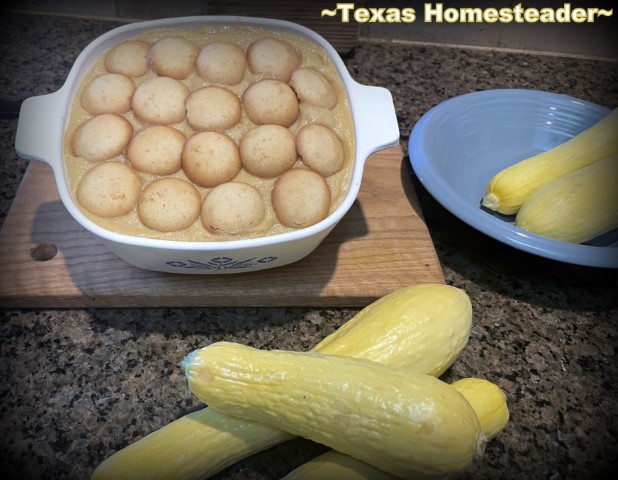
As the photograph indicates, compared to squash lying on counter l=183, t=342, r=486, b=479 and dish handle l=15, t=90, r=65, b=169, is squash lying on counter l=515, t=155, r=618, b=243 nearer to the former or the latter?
squash lying on counter l=183, t=342, r=486, b=479

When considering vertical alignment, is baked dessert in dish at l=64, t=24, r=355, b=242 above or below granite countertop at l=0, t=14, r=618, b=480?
above

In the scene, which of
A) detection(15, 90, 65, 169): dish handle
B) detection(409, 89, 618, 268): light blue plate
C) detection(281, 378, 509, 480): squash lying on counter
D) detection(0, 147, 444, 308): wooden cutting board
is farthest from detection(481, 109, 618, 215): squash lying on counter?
detection(15, 90, 65, 169): dish handle

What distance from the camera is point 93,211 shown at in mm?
608

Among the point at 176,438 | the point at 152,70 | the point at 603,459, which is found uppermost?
the point at 152,70

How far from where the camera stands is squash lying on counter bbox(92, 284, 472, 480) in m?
0.48

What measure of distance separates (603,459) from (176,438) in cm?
49

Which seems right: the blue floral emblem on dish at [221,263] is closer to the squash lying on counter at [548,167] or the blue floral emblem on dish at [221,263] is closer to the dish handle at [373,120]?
the dish handle at [373,120]

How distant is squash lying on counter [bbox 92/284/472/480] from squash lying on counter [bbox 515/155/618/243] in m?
0.24

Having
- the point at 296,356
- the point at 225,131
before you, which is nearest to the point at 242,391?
the point at 296,356

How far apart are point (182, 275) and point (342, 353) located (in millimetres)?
276

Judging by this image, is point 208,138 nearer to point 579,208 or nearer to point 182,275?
point 182,275

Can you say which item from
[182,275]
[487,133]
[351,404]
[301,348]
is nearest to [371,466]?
[351,404]

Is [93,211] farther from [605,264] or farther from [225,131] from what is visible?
[605,264]

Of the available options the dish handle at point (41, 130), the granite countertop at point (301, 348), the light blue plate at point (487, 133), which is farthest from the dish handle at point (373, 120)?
the dish handle at point (41, 130)
